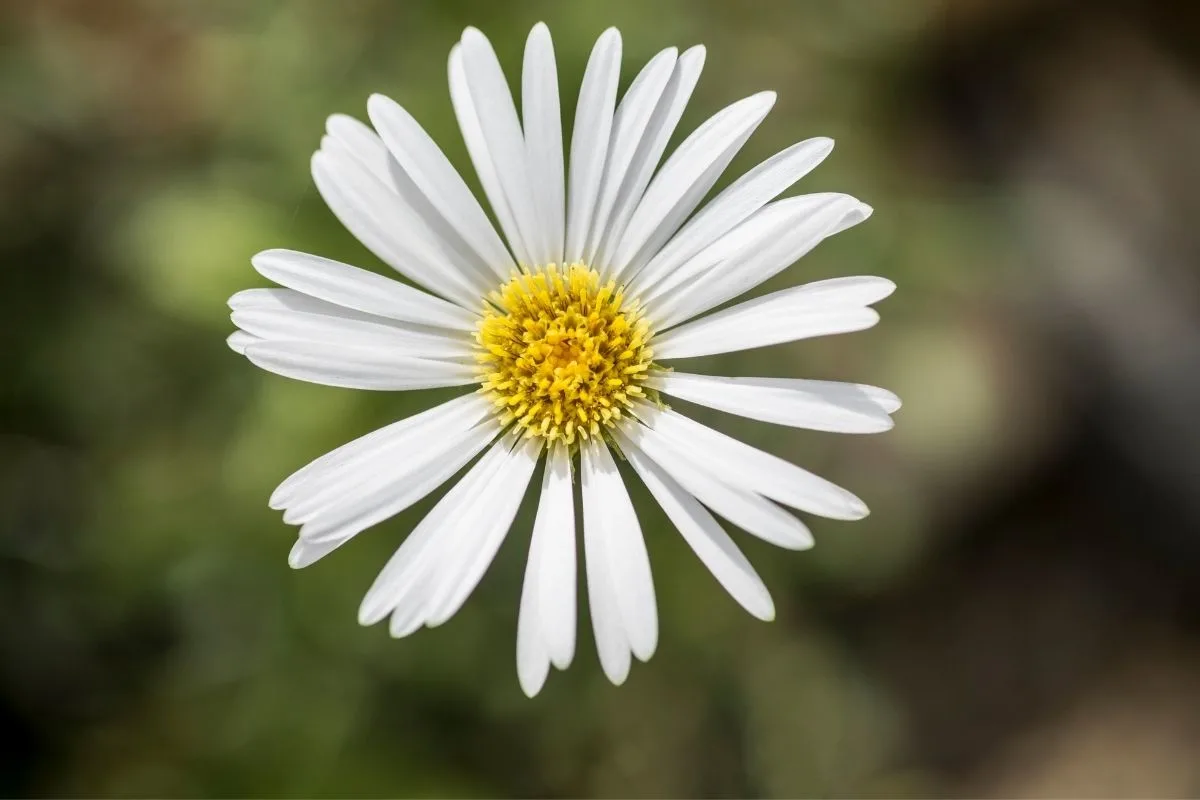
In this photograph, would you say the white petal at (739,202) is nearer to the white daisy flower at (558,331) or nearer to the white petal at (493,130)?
the white daisy flower at (558,331)

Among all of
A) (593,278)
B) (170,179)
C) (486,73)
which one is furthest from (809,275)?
(170,179)

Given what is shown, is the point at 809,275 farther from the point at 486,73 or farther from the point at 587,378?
the point at 486,73

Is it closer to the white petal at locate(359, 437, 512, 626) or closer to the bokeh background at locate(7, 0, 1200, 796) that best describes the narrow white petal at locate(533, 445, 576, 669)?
the white petal at locate(359, 437, 512, 626)

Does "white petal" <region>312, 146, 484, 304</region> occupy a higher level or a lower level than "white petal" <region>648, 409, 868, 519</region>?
higher

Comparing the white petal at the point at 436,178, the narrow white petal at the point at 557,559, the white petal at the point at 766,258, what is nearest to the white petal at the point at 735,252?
the white petal at the point at 766,258

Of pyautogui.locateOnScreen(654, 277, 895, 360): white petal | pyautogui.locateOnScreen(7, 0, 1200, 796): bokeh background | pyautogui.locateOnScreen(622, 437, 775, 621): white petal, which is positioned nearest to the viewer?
pyautogui.locateOnScreen(654, 277, 895, 360): white petal

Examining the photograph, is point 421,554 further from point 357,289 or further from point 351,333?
point 357,289

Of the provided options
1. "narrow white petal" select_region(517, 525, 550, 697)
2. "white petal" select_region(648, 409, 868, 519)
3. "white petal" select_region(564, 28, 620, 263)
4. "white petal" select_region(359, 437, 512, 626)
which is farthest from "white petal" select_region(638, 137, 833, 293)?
"narrow white petal" select_region(517, 525, 550, 697)

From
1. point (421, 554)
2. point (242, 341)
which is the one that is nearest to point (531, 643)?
point (421, 554)
